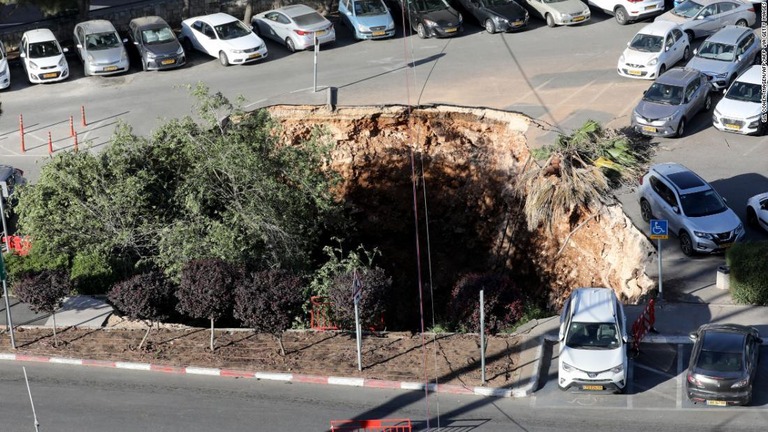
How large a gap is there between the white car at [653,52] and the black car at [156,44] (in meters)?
15.0

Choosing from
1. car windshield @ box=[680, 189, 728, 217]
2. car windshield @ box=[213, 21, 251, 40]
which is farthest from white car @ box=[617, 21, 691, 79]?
car windshield @ box=[213, 21, 251, 40]

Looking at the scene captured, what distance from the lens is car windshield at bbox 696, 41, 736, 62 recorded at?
3484cm

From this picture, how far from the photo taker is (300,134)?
3303cm

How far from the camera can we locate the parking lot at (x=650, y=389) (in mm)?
20641

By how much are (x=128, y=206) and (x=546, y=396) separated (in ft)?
35.2

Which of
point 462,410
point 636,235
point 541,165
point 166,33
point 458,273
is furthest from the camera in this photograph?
point 166,33

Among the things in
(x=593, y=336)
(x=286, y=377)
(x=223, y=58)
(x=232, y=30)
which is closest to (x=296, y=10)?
(x=232, y=30)

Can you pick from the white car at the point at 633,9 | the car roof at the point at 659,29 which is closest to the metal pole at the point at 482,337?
the car roof at the point at 659,29

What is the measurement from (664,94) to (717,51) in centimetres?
422

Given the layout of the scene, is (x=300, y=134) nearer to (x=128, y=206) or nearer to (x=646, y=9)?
(x=128, y=206)

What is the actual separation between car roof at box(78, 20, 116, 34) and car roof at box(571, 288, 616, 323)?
74.9 ft

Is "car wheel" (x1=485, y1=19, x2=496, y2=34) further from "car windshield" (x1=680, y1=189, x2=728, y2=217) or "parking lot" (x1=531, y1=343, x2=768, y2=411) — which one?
"parking lot" (x1=531, y1=343, x2=768, y2=411)

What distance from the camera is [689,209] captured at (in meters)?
27.1

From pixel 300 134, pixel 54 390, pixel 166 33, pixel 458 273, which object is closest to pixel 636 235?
pixel 458 273
